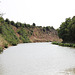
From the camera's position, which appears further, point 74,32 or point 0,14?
point 74,32

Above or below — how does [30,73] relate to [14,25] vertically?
below

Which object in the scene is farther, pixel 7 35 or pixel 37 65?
pixel 7 35

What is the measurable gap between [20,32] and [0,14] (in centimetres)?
7884

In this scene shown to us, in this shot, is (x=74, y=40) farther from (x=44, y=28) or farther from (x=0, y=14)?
(x=44, y=28)

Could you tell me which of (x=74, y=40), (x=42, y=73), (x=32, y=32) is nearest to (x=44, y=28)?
(x=32, y=32)

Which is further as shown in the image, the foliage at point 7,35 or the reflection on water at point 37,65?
the foliage at point 7,35

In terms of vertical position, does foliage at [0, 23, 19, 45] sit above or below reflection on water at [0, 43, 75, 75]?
above

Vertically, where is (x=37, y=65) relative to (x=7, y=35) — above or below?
below

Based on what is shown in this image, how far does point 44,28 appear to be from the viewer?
160 m

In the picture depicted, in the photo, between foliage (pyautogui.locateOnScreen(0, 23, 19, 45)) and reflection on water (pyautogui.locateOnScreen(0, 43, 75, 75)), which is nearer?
reflection on water (pyautogui.locateOnScreen(0, 43, 75, 75))

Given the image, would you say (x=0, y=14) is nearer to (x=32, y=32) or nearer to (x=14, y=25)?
(x=14, y=25)

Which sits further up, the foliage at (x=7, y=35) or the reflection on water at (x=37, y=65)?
the foliage at (x=7, y=35)

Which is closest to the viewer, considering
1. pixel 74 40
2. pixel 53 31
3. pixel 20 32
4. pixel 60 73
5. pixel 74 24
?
pixel 60 73

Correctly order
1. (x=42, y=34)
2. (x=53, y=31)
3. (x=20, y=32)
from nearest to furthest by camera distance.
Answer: (x=20, y=32) < (x=42, y=34) < (x=53, y=31)
